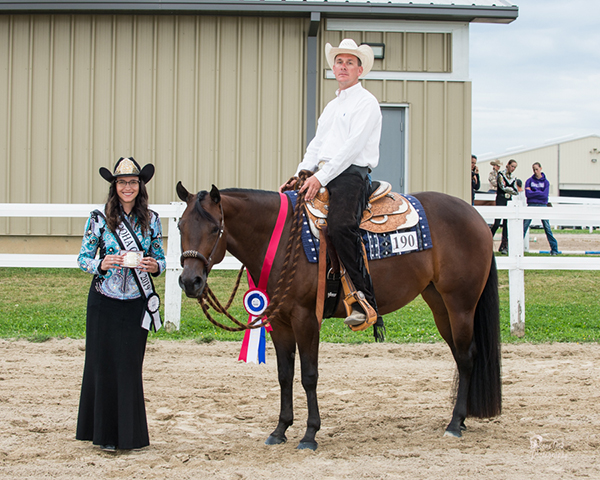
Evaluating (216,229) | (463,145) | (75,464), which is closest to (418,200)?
(216,229)

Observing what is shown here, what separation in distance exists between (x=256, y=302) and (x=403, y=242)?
1229 millimetres

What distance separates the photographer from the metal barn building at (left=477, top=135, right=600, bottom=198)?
5044 cm

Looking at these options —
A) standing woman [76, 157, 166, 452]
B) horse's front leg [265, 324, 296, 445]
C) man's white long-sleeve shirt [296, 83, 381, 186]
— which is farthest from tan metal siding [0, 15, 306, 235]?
standing woman [76, 157, 166, 452]

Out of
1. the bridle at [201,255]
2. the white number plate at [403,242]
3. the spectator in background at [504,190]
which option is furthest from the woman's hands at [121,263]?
the spectator in background at [504,190]

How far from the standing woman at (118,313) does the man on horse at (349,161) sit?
4.05 ft

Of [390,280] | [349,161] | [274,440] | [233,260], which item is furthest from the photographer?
[233,260]

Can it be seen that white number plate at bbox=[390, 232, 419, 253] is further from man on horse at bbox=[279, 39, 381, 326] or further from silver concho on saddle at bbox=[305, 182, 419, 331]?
man on horse at bbox=[279, 39, 381, 326]

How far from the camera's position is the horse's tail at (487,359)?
4844mm

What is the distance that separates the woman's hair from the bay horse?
1.11ft

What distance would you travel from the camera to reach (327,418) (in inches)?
194

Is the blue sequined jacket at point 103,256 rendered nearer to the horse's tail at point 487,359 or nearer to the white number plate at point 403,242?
the white number plate at point 403,242

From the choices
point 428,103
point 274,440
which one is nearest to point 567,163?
point 428,103

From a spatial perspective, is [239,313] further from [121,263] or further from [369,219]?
[121,263]

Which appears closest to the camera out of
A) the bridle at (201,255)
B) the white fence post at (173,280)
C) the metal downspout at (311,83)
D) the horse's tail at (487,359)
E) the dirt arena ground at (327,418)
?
the dirt arena ground at (327,418)
